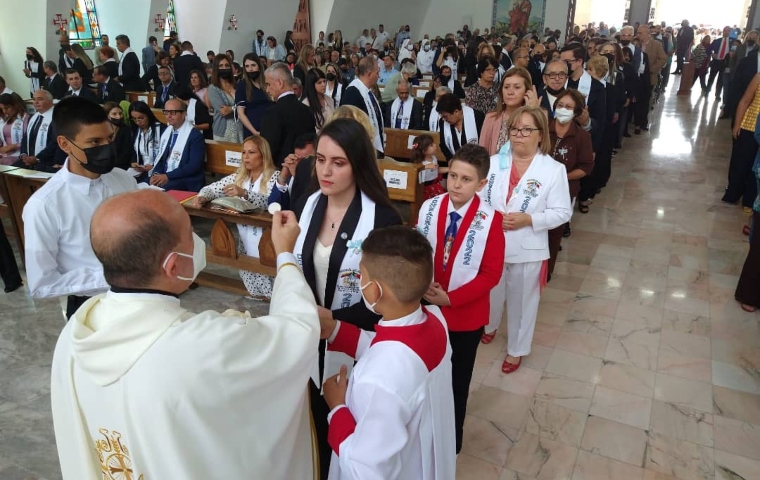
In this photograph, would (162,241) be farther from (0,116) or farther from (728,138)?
(728,138)

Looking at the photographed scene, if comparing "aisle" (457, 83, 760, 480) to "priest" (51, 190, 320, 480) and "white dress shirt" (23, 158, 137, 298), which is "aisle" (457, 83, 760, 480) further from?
"white dress shirt" (23, 158, 137, 298)

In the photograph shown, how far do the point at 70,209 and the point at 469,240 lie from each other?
1801mm

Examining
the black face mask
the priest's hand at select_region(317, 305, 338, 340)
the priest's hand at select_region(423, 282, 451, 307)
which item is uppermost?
the black face mask

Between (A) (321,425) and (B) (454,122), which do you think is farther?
(B) (454,122)

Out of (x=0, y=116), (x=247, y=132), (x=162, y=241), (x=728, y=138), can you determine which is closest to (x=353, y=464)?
(x=162, y=241)

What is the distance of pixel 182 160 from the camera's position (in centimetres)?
500

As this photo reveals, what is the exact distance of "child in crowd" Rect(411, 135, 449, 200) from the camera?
184 inches

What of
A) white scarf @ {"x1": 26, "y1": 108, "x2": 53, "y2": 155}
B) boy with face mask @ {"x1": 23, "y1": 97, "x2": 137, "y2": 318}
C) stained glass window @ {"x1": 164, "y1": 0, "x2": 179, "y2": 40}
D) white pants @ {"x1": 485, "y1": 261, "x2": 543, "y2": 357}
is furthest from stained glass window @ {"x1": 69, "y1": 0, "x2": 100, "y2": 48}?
white pants @ {"x1": 485, "y1": 261, "x2": 543, "y2": 357}

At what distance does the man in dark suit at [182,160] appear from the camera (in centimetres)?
495

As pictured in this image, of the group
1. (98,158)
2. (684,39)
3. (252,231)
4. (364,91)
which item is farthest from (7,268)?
(684,39)

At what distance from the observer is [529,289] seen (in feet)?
10.2

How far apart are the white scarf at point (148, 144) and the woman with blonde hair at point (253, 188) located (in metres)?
1.67

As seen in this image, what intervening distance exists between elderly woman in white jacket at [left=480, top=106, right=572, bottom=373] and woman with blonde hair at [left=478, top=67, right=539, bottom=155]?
A: 87cm

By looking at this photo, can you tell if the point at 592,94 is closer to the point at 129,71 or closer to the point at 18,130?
the point at 18,130
